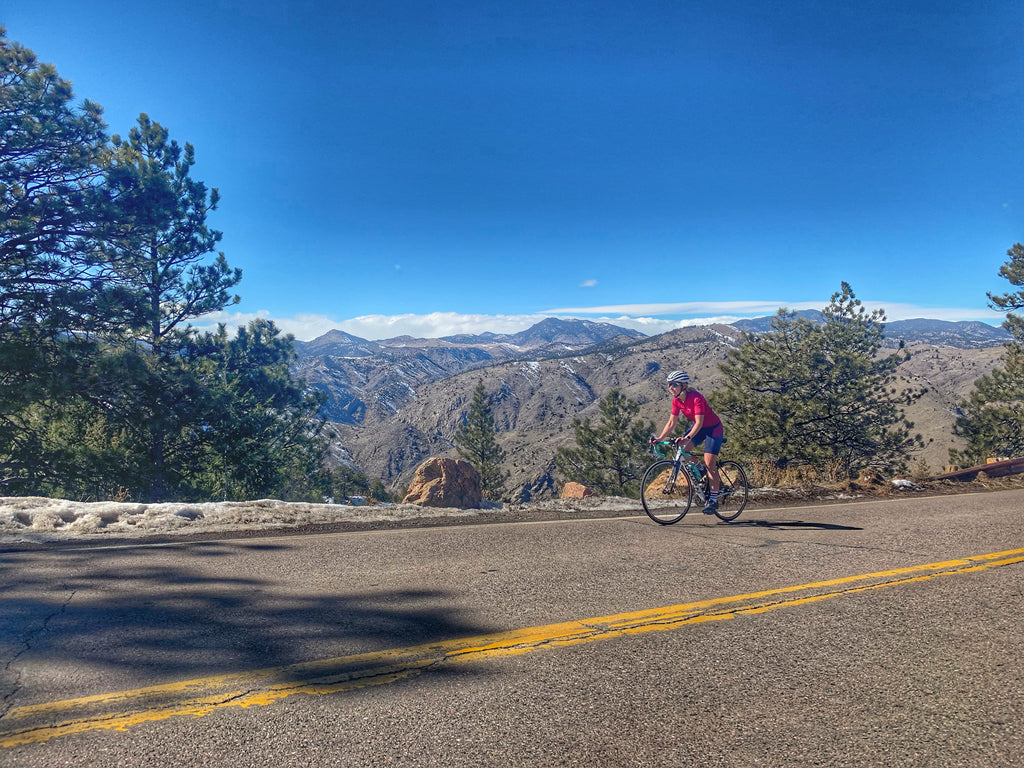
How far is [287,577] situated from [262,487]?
17.5 metres

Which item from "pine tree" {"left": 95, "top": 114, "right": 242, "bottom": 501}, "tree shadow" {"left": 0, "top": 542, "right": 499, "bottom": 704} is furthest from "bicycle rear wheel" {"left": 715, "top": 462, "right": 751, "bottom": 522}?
"pine tree" {"left": 95, "top": 114, "right": 242, "bottom": 501}

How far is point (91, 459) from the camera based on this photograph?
51.2 ft

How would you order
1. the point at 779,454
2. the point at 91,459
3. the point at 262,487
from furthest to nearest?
the point at 779,454 → the point at 262,487 → the point at 91,459

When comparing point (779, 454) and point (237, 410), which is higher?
point (237, 410)

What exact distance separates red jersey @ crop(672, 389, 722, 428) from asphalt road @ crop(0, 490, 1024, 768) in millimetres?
2273

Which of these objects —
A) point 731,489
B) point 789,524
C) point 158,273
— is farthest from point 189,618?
point 158,273

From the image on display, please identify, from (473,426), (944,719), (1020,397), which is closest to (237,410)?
(944,719)

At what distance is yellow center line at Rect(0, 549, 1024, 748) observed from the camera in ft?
8.21

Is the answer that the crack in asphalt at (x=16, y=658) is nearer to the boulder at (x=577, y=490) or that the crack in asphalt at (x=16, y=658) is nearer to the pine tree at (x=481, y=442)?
the boulder at (x=577, y=490)

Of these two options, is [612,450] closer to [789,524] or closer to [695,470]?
[695,470]

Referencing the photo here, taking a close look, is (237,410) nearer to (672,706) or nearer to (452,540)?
(452,540)

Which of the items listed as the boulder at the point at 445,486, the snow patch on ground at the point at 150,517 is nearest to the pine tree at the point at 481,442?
the boulder at the point at 445,486

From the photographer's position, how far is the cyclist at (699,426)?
7332 millimetres

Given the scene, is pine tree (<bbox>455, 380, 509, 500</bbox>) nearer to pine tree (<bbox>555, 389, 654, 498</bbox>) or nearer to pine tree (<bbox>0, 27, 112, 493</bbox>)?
pine tree (<bbox>555, 389, 654, 498</bbox>)
